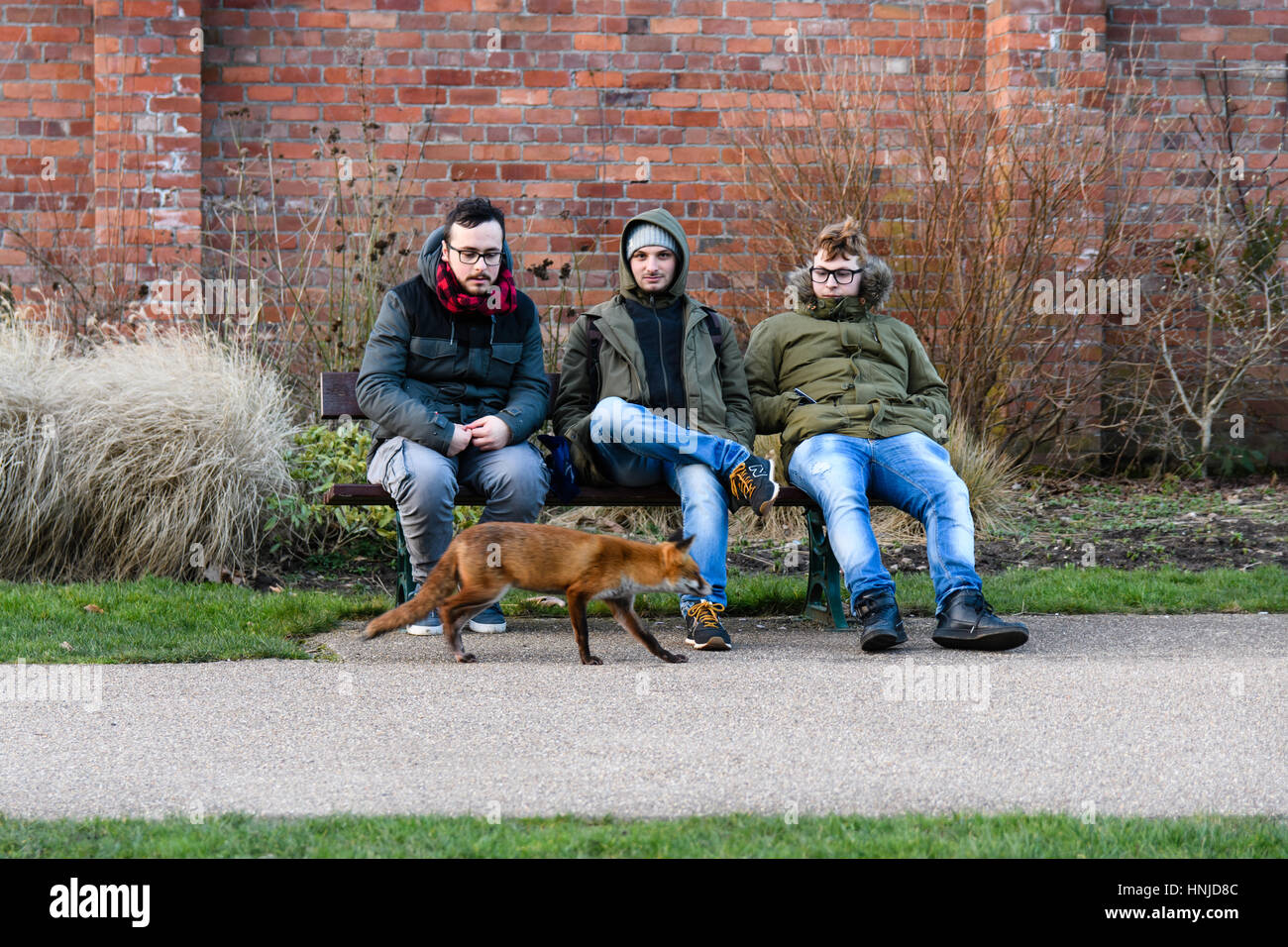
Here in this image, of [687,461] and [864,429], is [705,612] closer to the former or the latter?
[687,461]

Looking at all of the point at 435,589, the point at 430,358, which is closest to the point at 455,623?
the point at 435,589

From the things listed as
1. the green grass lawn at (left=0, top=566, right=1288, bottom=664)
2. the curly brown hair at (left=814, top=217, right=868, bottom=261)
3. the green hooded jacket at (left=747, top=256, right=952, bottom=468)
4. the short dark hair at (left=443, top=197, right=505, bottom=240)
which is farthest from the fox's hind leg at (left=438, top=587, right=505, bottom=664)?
the curly brown hair at (left=814, top=217, right=868, bottom=261)

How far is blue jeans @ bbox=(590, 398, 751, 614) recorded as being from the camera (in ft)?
17.0

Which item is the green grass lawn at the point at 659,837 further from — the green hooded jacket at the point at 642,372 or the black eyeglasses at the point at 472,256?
the black eyeglasses at the point at 472,256

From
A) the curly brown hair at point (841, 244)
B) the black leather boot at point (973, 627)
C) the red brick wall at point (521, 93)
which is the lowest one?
the black leather boot at point (973, 627)

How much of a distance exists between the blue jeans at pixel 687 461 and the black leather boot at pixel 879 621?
0.53m

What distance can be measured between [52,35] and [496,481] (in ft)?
19.8

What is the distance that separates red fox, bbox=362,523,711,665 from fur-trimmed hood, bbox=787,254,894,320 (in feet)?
5.18

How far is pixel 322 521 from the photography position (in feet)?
23.2

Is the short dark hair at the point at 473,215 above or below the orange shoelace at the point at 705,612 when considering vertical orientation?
above

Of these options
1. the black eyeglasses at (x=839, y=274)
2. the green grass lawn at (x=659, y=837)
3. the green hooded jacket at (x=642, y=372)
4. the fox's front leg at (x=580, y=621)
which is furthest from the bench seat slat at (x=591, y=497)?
the green grass lawn at (x=659, y=837)

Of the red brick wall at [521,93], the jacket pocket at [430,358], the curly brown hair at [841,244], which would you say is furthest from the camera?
the red brick wall at [521,93]

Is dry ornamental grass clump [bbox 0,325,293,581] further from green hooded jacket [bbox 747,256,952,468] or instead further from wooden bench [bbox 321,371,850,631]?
green hooded jacket [bbox 747,256,952,468]

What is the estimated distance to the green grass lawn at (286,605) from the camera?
16.3 ft
